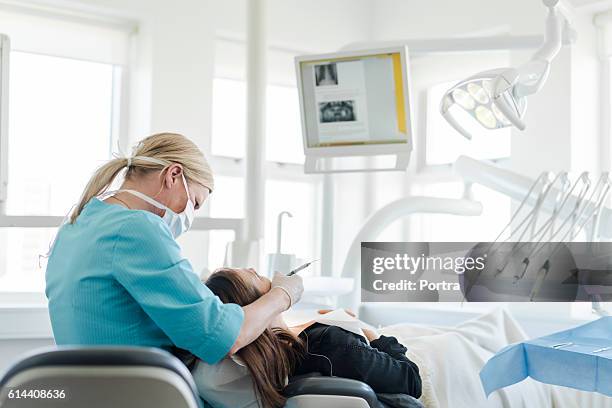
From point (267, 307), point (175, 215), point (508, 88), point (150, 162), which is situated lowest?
point (267, 307)

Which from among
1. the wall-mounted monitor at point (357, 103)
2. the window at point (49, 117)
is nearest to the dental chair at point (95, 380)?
the wall-mounted monitor at point (357, 103)

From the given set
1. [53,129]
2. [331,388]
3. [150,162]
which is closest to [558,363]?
[331,388]

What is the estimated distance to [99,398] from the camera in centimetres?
127

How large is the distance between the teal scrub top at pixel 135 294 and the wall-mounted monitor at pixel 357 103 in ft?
4.38

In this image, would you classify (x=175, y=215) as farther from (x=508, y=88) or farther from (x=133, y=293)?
(x=508, y=88)

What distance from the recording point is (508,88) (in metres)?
2.24

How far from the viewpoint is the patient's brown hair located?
65.4 inches

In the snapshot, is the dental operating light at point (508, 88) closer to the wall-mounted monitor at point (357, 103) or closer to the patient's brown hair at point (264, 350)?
the wall-mounted monitor at point (357, 103)

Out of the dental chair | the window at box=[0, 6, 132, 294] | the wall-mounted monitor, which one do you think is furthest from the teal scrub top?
the window at box=[0, 6, 132, 294]

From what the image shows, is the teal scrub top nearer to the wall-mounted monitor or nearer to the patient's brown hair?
the patient's brown hair

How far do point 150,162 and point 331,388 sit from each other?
0.65 metres

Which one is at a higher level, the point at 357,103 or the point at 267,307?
the point at 357,103

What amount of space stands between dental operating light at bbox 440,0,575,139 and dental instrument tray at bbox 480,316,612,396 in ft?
2.09

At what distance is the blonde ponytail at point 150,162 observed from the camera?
1.78m
